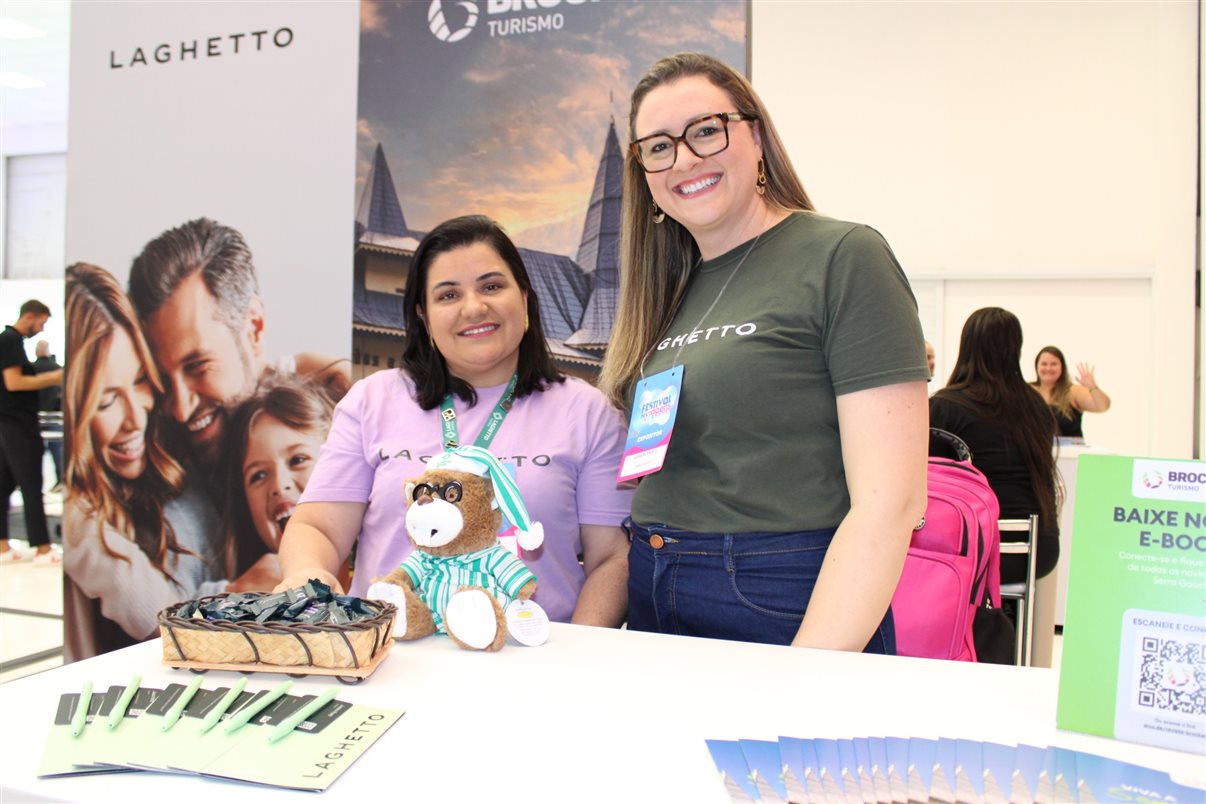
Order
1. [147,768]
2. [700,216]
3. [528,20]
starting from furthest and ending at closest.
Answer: [528,20] < [700,216] < [147,768]

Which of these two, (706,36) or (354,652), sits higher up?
(706,36)

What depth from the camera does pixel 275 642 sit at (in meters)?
0.96

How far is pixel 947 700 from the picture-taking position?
895 mm

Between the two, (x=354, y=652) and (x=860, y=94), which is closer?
(x=354, y=652)

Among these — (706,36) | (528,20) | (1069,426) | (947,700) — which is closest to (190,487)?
(528,20)

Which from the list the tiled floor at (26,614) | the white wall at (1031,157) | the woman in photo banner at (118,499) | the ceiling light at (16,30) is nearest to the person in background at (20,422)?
the tiled floor at (26,614)

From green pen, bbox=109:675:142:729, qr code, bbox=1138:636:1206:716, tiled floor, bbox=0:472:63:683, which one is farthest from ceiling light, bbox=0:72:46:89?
qr code, bbox=1138:636:1206:716

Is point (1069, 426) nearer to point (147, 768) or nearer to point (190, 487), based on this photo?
point (190, 487)

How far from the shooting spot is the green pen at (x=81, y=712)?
801 millimetres

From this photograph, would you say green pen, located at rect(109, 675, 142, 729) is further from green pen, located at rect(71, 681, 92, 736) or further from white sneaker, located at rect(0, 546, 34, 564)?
white sneaker, located at rect(0, 546, 34, 564)

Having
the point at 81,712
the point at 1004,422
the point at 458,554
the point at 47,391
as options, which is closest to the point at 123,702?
the point at 81,712

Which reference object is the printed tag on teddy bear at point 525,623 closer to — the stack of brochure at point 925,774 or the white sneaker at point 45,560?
the stack of brochure at point 925,774

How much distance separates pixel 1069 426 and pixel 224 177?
4796 mm

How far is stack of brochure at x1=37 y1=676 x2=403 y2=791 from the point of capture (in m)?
0.73
